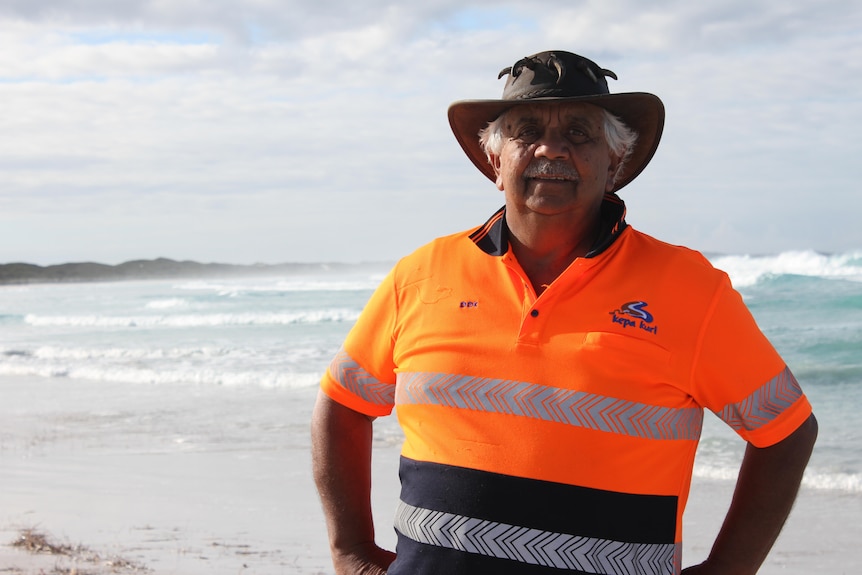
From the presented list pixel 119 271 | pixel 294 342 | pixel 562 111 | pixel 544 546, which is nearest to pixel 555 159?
pixel 562 111

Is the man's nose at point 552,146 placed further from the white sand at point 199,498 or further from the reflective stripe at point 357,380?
the white sand at point 199,498

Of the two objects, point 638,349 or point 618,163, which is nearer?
point 638,349

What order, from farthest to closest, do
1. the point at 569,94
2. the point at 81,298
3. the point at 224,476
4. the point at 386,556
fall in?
1. the point at 81,298
2. the point at 224,476
3. the point at 386,556
4. the point at 569,94

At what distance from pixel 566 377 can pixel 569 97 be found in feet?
2.17

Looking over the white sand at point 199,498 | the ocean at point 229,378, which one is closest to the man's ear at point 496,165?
the white sand at point 199,498

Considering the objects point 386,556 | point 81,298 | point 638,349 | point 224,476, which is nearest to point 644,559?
point 638,349

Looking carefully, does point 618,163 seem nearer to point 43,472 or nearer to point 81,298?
point 43,472

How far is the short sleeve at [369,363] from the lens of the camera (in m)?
2.34

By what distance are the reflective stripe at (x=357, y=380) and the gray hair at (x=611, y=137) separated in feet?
2.17

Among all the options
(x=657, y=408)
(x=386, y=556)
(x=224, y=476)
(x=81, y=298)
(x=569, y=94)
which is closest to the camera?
(x=657, y=408)

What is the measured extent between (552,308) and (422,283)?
36cm

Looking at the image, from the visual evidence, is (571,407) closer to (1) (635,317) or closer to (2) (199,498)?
(1) (635,317)

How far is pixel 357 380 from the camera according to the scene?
239 cm

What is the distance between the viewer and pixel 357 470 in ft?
7.98
